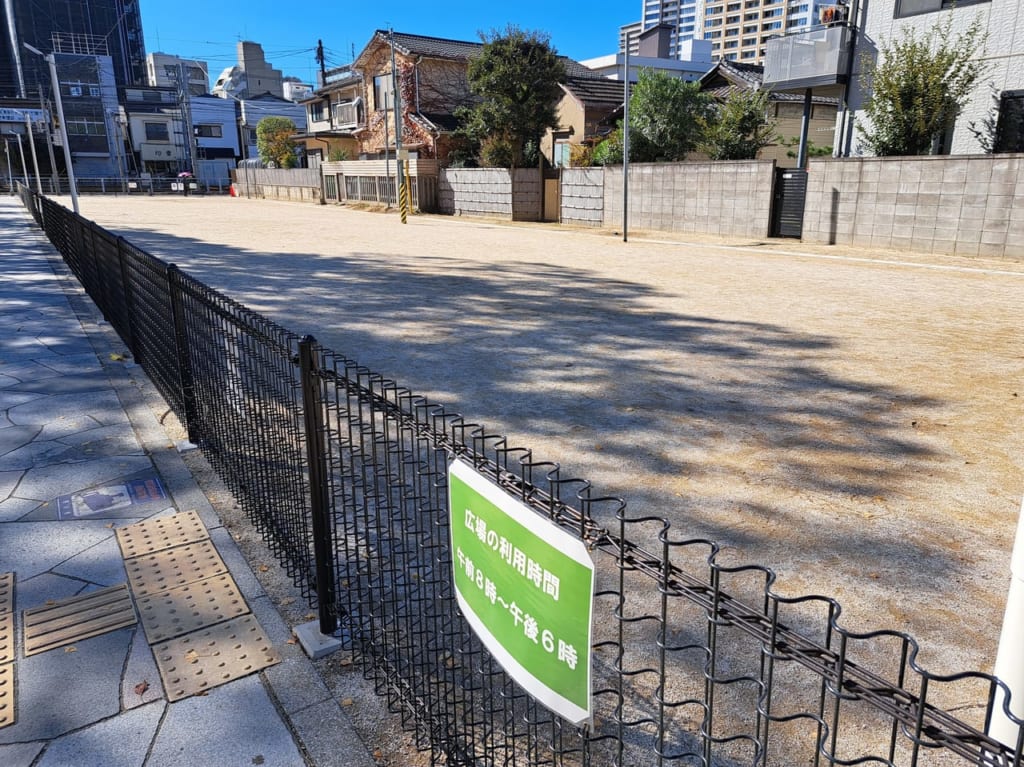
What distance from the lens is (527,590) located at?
168 centimetres

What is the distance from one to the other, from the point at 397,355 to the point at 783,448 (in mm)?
4171

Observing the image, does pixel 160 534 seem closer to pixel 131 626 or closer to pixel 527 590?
pixel 131 626

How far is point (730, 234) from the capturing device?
808 inches

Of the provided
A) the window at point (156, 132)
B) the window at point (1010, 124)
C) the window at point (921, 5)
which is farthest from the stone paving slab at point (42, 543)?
the window at point (156, 132)

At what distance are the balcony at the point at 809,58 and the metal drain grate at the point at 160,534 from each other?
20.6 metres

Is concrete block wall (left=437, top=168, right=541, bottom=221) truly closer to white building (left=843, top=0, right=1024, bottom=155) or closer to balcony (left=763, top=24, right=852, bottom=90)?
balcony (left=763, top=24, right=852, bottom=90)

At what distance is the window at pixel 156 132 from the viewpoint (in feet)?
216

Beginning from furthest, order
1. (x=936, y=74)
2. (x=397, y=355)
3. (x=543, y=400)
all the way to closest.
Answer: (x=936, y=74), (x=397, y=355), (x=543, y=400)

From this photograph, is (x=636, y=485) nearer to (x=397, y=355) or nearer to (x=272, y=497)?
(x=272, y=497)

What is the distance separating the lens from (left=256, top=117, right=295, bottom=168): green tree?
173 feet

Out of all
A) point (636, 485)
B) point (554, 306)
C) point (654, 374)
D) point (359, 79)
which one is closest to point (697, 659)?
point (636, 485)

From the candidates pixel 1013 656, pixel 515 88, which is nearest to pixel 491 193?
pixel 515 88

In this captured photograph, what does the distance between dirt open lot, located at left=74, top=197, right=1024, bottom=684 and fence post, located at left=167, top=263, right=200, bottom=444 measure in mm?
2048

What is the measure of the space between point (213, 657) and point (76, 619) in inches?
29.3
